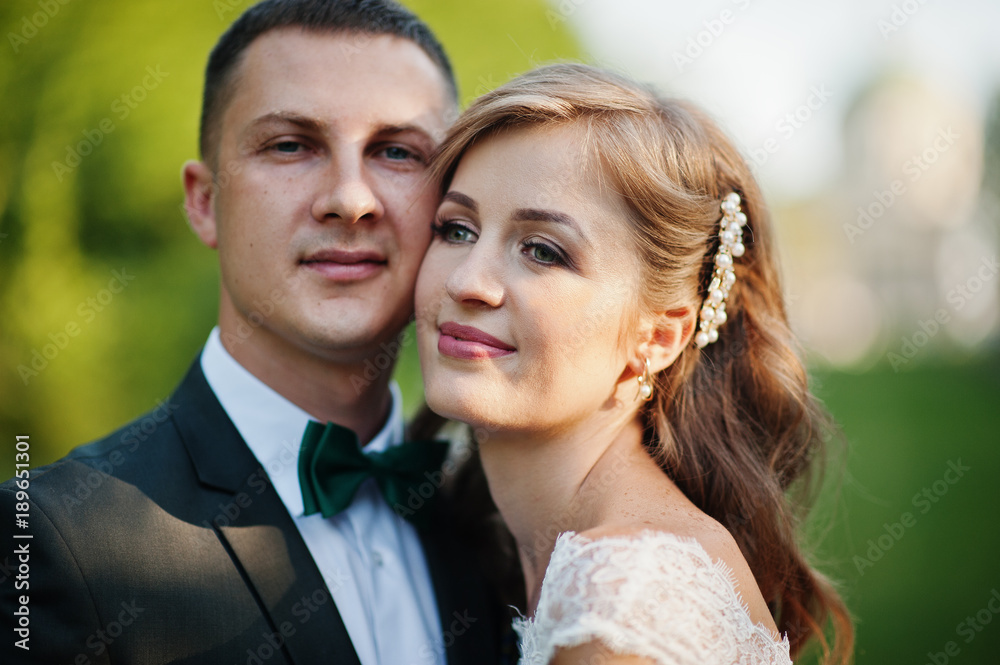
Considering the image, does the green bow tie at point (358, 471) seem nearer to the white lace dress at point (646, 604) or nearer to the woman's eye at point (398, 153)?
the white lace dress at point (646, 604)

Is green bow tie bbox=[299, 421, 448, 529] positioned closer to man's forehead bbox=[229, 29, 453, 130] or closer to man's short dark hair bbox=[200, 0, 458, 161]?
man's forehead bbox=[229, 29, 453, 130]

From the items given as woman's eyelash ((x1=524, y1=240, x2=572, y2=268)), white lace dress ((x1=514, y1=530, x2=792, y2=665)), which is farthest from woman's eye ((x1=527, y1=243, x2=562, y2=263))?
white lace dress ((x1=514, y1=530, x2=792, y2=665))

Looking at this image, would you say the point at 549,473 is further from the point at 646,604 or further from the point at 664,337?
the point at 646,604

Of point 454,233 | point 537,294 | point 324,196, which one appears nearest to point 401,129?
point 324,196

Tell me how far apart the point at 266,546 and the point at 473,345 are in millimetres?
926

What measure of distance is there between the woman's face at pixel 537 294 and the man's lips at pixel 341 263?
500mm

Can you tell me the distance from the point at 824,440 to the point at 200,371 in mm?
2534

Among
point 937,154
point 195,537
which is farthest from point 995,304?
point 195,537

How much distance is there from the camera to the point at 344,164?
8.73ft

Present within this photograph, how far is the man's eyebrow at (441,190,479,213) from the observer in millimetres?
2387

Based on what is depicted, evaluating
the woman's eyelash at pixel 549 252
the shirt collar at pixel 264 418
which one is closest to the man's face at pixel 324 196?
the shirt collar at pixel 264 418

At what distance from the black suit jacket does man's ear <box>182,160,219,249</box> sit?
0.86 meters

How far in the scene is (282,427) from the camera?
2.62m

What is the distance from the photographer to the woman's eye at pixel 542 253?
2.25 m
